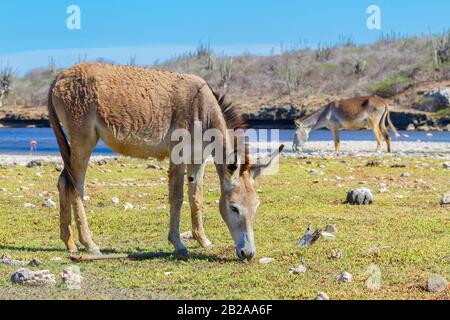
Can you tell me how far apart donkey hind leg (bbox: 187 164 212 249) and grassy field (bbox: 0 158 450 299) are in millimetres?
162

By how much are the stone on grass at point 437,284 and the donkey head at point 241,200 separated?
87.8 inches

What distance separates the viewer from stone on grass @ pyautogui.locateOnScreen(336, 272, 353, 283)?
7582 millimetres

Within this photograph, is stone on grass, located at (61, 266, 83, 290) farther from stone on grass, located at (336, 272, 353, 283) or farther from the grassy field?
stone on grass, located at (336, 272, 353, 283)

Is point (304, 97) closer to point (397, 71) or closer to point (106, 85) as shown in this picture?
point (397, 71)

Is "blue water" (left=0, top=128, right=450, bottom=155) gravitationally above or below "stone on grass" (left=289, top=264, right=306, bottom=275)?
above

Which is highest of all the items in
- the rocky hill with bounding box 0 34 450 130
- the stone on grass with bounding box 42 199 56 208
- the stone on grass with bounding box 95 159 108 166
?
the rocky hill with bounding box 0 34 450 130

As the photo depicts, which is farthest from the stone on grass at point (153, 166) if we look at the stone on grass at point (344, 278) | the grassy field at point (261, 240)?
the stone on grass at point (344, 278)

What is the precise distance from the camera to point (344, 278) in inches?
299

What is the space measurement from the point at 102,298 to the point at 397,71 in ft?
326

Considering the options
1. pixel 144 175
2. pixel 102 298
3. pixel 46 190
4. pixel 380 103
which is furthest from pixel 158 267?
pixel 380 103

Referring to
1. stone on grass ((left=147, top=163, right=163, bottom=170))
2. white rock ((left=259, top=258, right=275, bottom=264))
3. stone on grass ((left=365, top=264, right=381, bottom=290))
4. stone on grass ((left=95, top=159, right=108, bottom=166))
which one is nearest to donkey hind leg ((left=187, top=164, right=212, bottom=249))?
white rock ((left=259, top=258, right=275, bottom=264))

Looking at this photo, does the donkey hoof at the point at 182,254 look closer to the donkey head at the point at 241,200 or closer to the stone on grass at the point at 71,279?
the donkey head at the point at 241,200

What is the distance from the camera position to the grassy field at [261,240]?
7309 mm

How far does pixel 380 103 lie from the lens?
35781 mm
